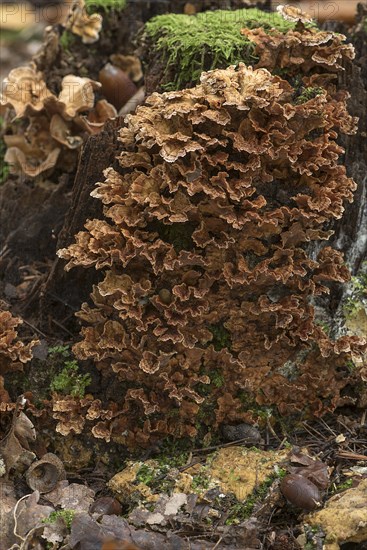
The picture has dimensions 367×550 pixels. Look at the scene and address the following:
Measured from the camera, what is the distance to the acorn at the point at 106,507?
4.46 m

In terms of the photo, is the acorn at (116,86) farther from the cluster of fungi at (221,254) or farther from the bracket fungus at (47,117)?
the cluster of fungi at (221,254)

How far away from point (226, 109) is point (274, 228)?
Answer: 0.87m

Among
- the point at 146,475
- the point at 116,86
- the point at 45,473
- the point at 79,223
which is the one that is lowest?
the point at 45,473

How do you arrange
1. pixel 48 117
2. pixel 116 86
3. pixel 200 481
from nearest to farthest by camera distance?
pixel 200 481 → pixel 48 117 → pixel 116 86

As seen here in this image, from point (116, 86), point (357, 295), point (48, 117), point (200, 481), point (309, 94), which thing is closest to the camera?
point (200, 481)

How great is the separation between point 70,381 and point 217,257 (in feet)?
4.71

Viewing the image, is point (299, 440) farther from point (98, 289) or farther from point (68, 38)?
point (68, 38)

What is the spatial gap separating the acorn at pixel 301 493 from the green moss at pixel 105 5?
491 cm

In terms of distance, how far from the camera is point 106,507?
177 inches

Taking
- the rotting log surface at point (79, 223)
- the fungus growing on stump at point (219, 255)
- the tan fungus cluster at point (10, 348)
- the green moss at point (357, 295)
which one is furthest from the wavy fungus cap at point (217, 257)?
the tan fungus cluster at point (10, 348)

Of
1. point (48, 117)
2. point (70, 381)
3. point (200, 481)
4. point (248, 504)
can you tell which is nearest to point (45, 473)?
point (70, 381)

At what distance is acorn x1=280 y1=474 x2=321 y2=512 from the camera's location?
166 inches

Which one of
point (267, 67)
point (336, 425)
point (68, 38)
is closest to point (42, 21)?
point (68, 38)

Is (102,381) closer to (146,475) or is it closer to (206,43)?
(146,475)
